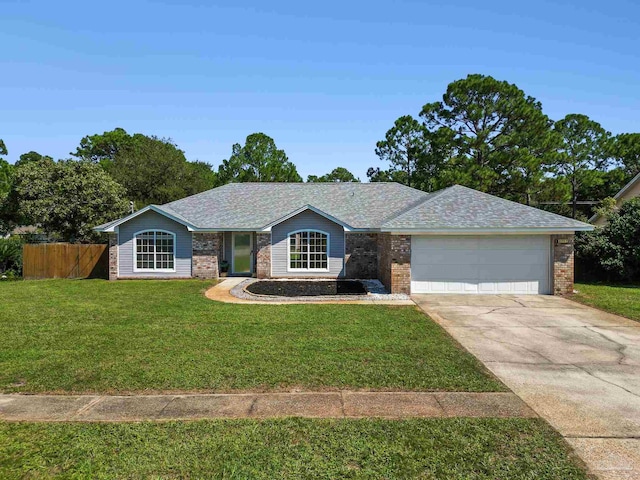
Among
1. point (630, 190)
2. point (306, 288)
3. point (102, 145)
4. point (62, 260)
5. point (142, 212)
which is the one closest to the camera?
point (306, 288)

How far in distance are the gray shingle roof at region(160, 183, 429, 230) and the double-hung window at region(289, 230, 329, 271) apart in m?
1.54

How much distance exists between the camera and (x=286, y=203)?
859 inches

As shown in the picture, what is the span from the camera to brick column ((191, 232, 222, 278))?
18188 millimetres

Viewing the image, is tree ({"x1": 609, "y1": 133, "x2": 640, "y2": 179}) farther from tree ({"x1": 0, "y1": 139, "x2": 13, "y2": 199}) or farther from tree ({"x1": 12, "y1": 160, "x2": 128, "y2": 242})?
tree ({"x1": 0, "y1": 139, "x2": 13, "y2": 199})

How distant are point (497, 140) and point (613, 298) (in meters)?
19.3

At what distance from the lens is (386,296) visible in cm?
1370

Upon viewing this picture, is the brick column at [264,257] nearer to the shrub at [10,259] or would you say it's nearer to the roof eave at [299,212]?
A: the roof eave at [299,212]

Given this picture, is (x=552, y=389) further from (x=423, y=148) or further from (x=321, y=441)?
(x=423, y=148)

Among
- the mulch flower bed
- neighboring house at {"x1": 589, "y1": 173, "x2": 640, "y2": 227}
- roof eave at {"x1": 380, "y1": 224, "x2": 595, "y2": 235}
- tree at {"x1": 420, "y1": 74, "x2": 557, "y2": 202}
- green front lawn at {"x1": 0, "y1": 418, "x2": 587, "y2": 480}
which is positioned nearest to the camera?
green front lawn at {"x1": 0, "y1": 418, "x2": 587, "y2": 480}

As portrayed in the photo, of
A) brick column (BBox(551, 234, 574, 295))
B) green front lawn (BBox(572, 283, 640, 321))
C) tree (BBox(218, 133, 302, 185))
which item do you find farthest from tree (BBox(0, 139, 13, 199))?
green front lawn (BBox(572, 283, 640, 321))

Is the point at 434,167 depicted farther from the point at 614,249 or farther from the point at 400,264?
the point at 400,264

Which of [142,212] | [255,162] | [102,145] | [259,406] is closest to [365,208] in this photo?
[142,212]

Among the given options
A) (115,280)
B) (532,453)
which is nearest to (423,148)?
(115,280)

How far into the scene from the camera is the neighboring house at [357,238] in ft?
47.2
